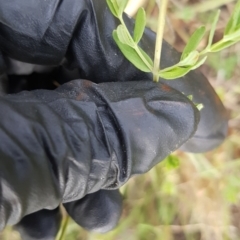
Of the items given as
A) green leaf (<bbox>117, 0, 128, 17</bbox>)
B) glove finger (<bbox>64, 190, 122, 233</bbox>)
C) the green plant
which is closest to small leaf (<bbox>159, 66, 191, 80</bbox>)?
the green plant

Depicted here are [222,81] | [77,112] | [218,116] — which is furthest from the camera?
[222,81]

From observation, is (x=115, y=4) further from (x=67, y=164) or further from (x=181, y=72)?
(x=67, y=164)

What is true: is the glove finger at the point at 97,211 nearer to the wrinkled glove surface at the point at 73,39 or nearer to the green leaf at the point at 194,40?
the wrinkled glove surface at the point at 73,39

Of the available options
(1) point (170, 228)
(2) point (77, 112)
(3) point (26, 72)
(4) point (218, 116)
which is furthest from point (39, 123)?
(1) point (170, 228)

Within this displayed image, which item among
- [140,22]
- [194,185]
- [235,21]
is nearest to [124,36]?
[140,22]

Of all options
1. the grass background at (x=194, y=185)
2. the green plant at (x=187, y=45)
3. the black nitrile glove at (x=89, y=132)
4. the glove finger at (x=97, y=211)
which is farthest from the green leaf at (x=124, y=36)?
the grass background at (x=194, y=185)

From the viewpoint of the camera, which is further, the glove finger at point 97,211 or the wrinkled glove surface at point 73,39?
the glove finger at point 97,211
